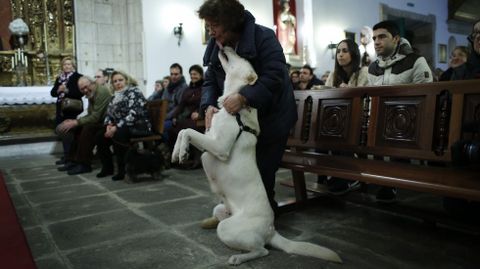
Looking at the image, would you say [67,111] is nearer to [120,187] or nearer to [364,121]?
[120,187]

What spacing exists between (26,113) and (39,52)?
67.0 inches

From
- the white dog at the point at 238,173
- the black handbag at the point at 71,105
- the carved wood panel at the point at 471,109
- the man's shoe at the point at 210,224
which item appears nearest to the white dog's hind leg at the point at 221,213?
the man's shoe at the point at 210,224

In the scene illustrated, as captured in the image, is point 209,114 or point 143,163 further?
point 143,163

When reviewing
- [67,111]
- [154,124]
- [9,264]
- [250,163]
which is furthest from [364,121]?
[67,111]

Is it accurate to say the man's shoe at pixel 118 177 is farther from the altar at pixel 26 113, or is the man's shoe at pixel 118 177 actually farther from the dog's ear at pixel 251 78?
the altar at pixel 26 113

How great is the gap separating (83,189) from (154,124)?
120cm

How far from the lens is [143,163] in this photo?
4430mm

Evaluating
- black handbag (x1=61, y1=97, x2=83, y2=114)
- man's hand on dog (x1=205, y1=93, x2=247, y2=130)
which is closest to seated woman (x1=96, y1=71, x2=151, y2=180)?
black handbag (x1=61, y1=97, x2=83, y2=114)

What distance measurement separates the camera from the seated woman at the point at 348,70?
3588 millimetres

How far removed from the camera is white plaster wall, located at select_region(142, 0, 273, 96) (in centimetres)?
898

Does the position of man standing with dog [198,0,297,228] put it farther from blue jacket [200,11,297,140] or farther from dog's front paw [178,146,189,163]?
dog's front paw [178,146,189,163]

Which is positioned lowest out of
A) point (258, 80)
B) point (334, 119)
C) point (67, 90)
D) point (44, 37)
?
point (334, 119)

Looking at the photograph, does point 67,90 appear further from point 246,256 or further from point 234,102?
point 246,256

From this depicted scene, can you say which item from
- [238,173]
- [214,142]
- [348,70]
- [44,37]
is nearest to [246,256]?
[238,173]
